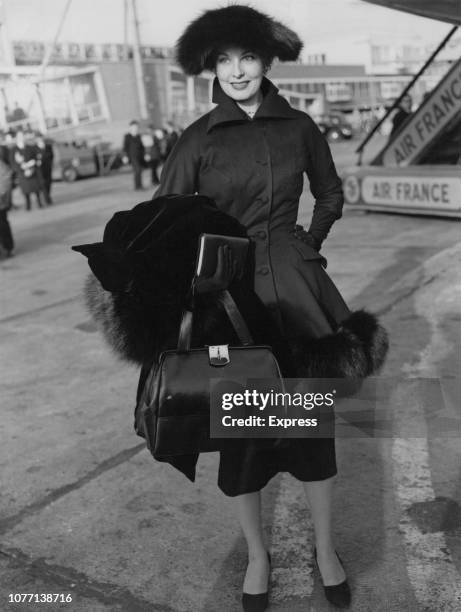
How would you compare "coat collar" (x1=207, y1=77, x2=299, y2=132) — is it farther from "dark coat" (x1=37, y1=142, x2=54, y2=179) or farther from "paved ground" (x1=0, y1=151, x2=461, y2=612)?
"dark coat" (x1=37, y1=142, x2=54, y2=179)

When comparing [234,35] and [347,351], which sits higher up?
[234,35]

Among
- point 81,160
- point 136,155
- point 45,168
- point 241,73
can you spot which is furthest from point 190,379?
point 81,160

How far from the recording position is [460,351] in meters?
4.92

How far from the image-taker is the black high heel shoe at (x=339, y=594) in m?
2.45

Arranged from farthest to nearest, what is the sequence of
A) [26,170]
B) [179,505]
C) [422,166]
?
[26,170]
[422,166]
[179,505]

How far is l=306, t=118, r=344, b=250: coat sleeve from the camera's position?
2.55 meters

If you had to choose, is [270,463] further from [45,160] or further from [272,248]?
[45,160]

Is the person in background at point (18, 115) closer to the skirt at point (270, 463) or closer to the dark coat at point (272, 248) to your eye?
the dark coat at point (272, 248)

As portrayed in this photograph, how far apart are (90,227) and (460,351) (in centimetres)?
873

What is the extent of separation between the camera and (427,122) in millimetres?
11336

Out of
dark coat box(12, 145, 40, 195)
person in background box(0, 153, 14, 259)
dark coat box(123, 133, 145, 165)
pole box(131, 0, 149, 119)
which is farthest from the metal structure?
pole box(131, 0, 149, 119)

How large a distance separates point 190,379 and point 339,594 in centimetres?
101

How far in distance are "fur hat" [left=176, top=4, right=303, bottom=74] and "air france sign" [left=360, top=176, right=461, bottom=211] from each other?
8.05m

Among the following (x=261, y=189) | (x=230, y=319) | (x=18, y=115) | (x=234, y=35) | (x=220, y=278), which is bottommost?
(x=18, y=115)
